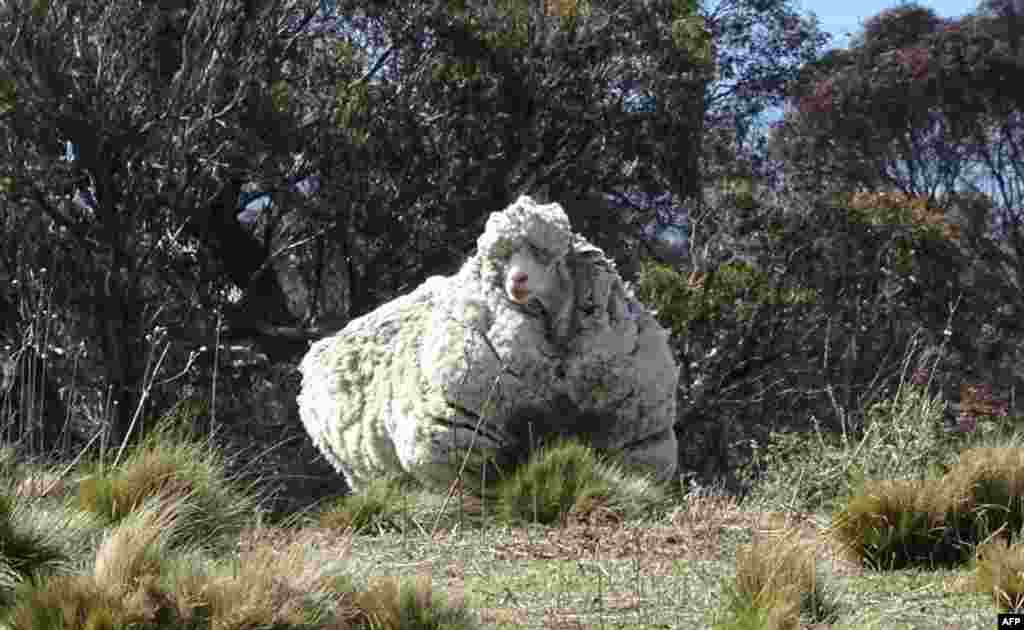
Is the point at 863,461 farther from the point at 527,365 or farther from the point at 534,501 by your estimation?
the point at 527,365

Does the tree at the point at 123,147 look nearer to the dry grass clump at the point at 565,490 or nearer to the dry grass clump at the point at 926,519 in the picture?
the dry grass clump at the point at 565,490

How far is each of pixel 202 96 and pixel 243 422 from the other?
2.83 metres

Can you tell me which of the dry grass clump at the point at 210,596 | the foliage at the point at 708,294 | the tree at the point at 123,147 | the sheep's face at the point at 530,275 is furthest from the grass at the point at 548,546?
the tree at the point at 123,147

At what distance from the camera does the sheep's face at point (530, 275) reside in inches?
277

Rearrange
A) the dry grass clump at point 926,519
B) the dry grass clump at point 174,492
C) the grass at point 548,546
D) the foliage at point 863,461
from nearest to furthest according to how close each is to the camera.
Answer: the grass at point 548,546 < the dry grass clump at point 926,519 < the dry grass clump at point 174,492 < the foliage at point 863,461

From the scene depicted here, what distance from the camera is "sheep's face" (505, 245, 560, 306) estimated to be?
23.1 ft

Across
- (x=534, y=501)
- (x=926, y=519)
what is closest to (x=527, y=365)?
(x=534, y=501)

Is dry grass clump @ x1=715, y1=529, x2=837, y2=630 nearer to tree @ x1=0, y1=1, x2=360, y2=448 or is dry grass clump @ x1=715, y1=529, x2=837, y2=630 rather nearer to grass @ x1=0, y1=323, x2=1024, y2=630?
grass @ x1=0, y1=323, x2=1024, y2=630

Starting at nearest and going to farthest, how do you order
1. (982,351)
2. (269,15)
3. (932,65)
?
(269,15), (982,351), (932,65)

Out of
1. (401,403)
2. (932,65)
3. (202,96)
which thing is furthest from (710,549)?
(932,65)

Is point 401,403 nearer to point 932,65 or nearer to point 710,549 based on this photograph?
point 710,549

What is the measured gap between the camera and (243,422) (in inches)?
563

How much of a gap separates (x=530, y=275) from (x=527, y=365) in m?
0.38

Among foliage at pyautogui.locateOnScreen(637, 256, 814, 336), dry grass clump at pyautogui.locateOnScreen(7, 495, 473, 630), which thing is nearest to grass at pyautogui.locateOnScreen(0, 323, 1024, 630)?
dry grass clump at pyautogui.locateOnScreen(7, 495, 473, 630)
